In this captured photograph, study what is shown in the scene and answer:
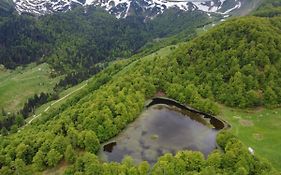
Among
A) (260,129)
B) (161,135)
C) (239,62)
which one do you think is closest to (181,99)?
(161,135)

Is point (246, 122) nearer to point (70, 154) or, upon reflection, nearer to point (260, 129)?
point (260, 129)

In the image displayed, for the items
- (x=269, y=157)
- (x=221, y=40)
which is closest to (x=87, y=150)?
(x=269, y=157)

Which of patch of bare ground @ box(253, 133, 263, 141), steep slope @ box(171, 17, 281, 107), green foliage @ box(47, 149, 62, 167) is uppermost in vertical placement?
steep slope @ box(171, 17, 281, 107)

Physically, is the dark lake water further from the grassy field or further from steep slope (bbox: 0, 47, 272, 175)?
the grassy field

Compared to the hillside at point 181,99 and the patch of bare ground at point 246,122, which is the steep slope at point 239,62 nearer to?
the hillside at point 181,99

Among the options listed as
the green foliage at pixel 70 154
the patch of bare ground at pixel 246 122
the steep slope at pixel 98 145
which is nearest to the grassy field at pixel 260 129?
the patch of bare ground at pixel 246 122

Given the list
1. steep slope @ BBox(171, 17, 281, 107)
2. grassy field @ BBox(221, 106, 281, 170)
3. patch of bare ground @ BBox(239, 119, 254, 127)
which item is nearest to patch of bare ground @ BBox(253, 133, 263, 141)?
grassy field @ BBox(221, 106, 281, 170)

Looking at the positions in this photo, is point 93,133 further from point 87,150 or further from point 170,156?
point 170,156
